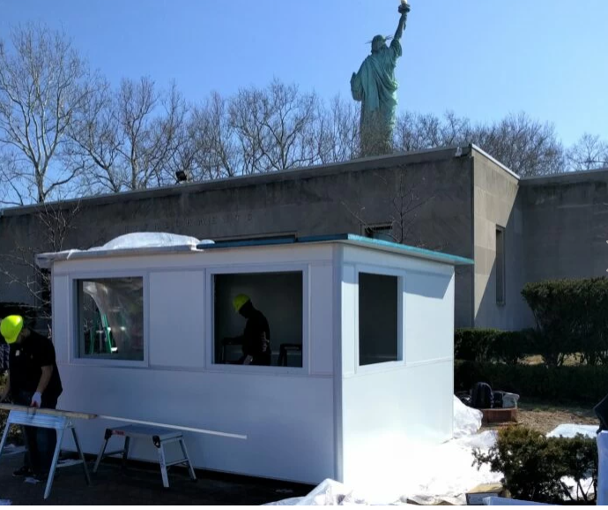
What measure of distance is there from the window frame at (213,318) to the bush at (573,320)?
729 centimetres

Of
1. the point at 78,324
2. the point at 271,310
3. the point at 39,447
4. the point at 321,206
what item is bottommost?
the point at 39,447

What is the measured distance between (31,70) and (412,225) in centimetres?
2068

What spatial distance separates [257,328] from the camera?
7.49m

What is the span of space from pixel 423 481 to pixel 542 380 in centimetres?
590

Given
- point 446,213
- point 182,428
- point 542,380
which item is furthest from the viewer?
point 446,213

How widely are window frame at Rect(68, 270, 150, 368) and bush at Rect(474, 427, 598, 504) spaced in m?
4.03

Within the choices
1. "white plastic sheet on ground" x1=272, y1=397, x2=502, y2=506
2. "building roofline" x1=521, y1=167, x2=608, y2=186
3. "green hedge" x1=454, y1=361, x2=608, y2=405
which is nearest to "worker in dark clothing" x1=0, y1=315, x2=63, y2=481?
"white plastic sheet on ground" x1=272, y1=397, x2=502, y2=506

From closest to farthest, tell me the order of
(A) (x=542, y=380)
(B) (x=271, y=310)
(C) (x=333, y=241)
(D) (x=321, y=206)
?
(C) (x=333, y=241)
(B) (x=271, y=310)
(A) (x=542, y=380)
(D) (x=321, y=206)

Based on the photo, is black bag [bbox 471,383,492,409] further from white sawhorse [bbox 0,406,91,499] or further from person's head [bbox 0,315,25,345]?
person's head [bbox 0,315,25,345]

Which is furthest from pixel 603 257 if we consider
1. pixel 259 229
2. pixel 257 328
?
pixel 257 328

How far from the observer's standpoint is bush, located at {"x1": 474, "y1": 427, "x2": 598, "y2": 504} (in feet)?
17.7

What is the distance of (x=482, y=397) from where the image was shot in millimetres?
10453

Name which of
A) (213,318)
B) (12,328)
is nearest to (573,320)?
(213,318)

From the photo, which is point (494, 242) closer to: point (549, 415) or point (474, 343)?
point (474, 343)
